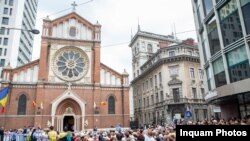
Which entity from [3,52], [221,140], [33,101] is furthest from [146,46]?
[221,140]

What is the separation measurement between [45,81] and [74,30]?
353 inches

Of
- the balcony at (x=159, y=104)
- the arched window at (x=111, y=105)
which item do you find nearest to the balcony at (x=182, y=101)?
the balcony at (x=159, y=104)

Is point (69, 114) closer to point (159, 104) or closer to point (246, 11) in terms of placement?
point (159, 104)

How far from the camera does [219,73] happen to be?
17.7m

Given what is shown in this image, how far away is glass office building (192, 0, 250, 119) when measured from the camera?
47.1 ft

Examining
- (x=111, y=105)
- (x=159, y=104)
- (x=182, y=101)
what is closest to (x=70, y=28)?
(x=111, y=105)

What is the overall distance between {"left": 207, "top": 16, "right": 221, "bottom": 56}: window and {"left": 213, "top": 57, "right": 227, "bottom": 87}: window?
41.9 inches

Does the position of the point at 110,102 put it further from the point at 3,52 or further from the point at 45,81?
the point at 3,52

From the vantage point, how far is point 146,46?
1925 inches

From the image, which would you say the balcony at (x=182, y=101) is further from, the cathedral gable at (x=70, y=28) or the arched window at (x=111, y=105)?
the cathedral gable at (x=70, y=28)

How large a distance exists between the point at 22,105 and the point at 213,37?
23.6 m

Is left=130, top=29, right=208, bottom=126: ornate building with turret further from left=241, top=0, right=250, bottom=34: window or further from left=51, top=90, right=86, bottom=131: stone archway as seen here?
left=241, top=0, right=250, bottom=34: window

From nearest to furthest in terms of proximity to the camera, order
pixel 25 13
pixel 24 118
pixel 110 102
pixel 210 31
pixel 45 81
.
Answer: pixel 210 31 < pixel 24 118 < pixel 45 81 < pixel 110 102 < pixel 25 13

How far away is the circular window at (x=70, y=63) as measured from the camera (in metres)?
29.1
